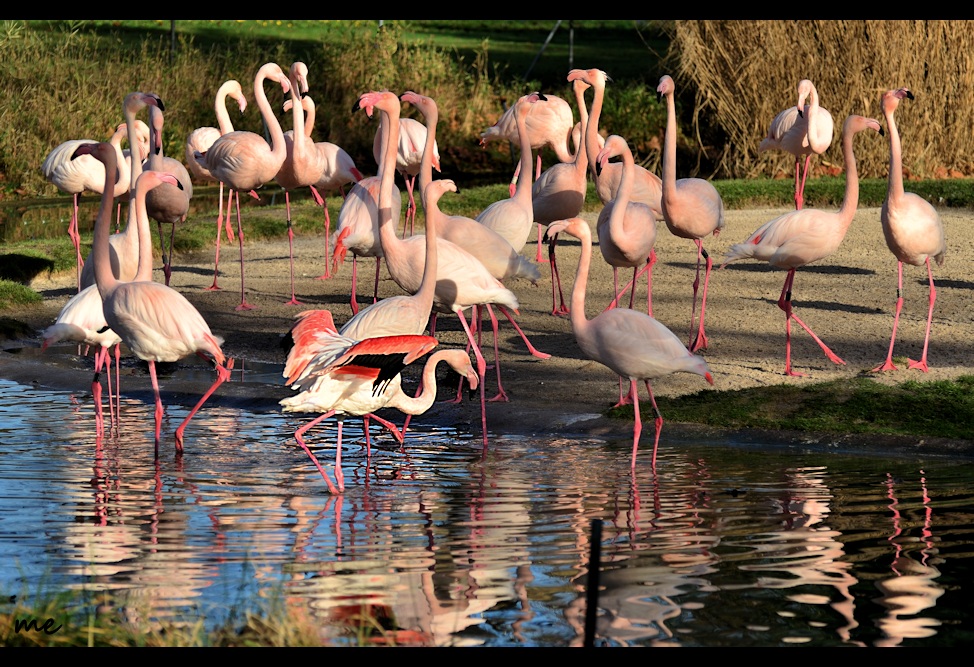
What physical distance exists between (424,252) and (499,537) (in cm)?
301

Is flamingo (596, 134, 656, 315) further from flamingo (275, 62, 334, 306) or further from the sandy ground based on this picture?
flamingo (275, 62, 334, 306)

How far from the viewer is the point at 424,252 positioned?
7.68m

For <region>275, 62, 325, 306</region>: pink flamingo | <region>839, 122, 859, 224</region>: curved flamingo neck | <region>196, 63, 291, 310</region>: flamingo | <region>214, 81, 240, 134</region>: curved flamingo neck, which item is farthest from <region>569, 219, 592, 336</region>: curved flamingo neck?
<region>214, 81, 240, 134</region>: curved flamingo neck

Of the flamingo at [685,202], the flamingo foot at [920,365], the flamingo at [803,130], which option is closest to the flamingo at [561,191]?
the flamingo at [685,202]

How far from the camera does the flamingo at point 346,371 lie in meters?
5.76

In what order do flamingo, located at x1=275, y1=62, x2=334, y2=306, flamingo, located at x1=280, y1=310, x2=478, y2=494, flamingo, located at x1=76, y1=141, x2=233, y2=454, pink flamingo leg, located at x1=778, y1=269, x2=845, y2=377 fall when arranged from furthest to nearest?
flamingo, located at x1=275, y1=62, x2=334, y2=306 < pink flamingo leg, located at x1=778, y1=269, x2=845, y2=377 < flamingo, located at x1=76, y1=141, x2=233, y2=454 < flamingo, located at x1=280, y1=310, x2=478, y2=494

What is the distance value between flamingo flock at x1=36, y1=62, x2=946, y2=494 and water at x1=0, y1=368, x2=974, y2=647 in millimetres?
270

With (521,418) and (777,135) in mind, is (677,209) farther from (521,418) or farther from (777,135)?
Result: (777,135)

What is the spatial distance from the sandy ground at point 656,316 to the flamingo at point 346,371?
916 mm

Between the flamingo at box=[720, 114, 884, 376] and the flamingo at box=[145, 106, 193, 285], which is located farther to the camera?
the flamingo at box=[145, 106, 193, 285]

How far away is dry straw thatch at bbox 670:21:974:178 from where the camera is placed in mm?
17266

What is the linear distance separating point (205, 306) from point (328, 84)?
35.3ft

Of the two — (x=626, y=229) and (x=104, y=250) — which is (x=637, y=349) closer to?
(x=626, y=229)
